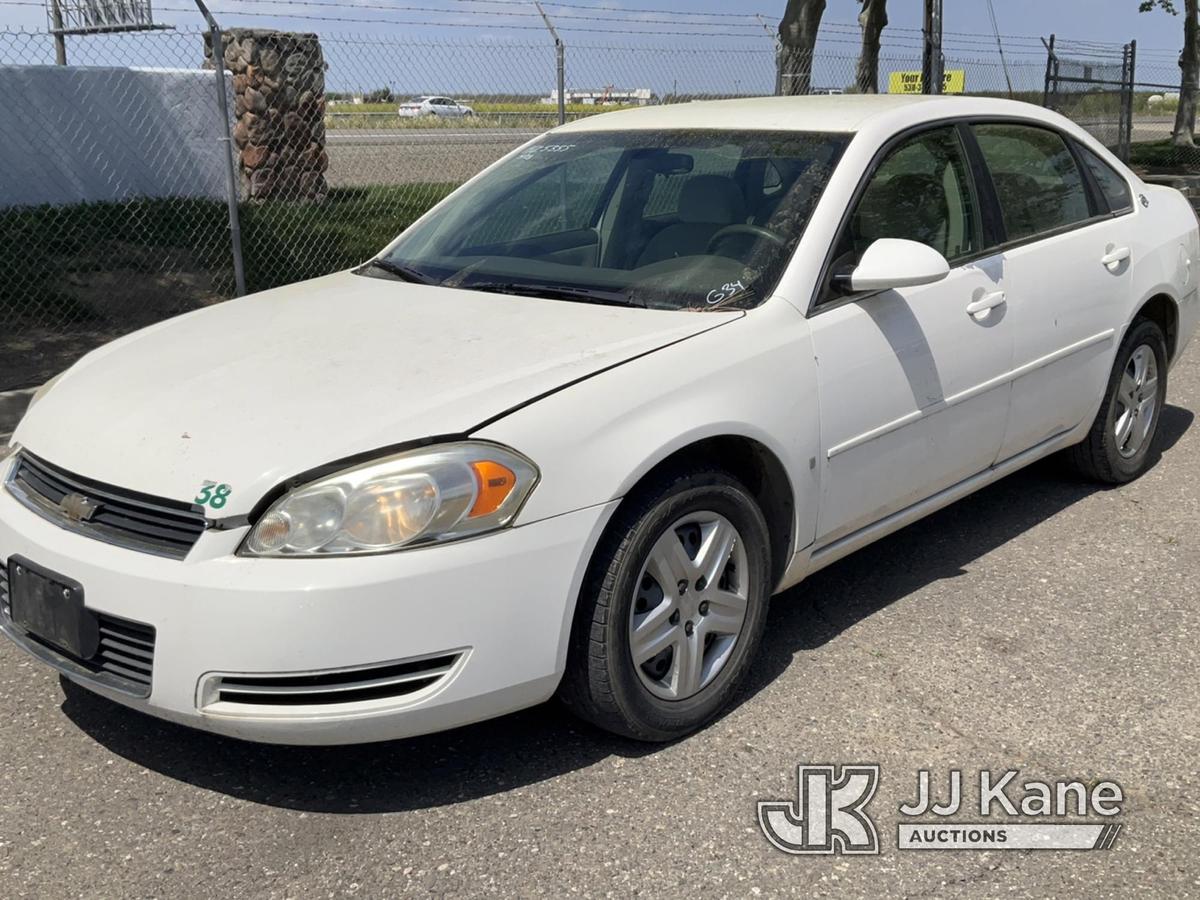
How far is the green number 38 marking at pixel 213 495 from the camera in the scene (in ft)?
9.07

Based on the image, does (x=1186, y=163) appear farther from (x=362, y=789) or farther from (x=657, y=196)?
(x=362, y=789)

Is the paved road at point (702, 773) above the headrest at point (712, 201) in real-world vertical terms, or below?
below

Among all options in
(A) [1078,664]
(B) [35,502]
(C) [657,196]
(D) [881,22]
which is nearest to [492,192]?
(C) [657,196]

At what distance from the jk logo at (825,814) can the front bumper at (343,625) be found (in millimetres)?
658

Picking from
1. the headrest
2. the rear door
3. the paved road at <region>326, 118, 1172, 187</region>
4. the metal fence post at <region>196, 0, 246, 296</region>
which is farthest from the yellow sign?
the headrest

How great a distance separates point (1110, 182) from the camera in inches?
201

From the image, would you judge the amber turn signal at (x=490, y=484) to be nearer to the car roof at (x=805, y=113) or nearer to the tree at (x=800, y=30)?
the car roof at (x=805, y=113)

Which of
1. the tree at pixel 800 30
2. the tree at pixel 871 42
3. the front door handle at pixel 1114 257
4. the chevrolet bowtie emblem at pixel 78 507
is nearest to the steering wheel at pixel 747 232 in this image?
the front door handle at pixel 1114 257

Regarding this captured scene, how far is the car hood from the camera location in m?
2.86

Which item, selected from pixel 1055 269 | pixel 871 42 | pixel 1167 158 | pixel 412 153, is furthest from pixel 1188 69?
pixel 1055 269

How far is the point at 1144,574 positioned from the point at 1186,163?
821 inches

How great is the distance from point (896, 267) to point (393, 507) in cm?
164

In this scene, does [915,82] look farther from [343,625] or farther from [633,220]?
[343,625]

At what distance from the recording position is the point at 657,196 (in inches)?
163
